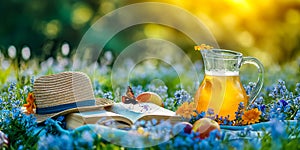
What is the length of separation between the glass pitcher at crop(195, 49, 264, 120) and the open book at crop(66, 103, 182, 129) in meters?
0.26

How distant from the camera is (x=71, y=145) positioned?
2.30 m

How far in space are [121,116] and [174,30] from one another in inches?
258

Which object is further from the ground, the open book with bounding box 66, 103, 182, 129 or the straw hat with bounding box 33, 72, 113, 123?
the straw hat with bounding box 33, 72, 113, 123

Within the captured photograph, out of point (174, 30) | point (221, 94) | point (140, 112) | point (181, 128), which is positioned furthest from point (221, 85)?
point (174, 30)

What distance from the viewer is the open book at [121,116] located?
278 centimetres

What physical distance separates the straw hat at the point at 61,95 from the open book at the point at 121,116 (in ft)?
0.31

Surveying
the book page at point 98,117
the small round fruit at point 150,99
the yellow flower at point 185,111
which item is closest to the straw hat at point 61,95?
the book page at point 98,117

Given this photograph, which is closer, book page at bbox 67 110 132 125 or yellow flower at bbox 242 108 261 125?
book page at bbox 67 110 132 125

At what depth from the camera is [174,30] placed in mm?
9234

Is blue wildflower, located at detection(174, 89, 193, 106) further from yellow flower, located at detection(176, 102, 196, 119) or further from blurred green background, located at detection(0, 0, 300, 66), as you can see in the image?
blurred green background, located at detection(0, 0, 300, 66)

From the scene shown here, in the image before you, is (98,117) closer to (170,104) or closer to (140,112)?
(140,112)

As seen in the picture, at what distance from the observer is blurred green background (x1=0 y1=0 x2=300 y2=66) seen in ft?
26.7

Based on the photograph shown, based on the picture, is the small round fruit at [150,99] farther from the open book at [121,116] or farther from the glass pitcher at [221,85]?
the glass pitcher at [221,85]

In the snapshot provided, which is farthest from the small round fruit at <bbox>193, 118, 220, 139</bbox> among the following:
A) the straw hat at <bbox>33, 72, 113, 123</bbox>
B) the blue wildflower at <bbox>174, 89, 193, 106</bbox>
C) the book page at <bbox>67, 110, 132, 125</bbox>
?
the blue wildflower at <bbox>174, 89, 193, 106</bbox>
